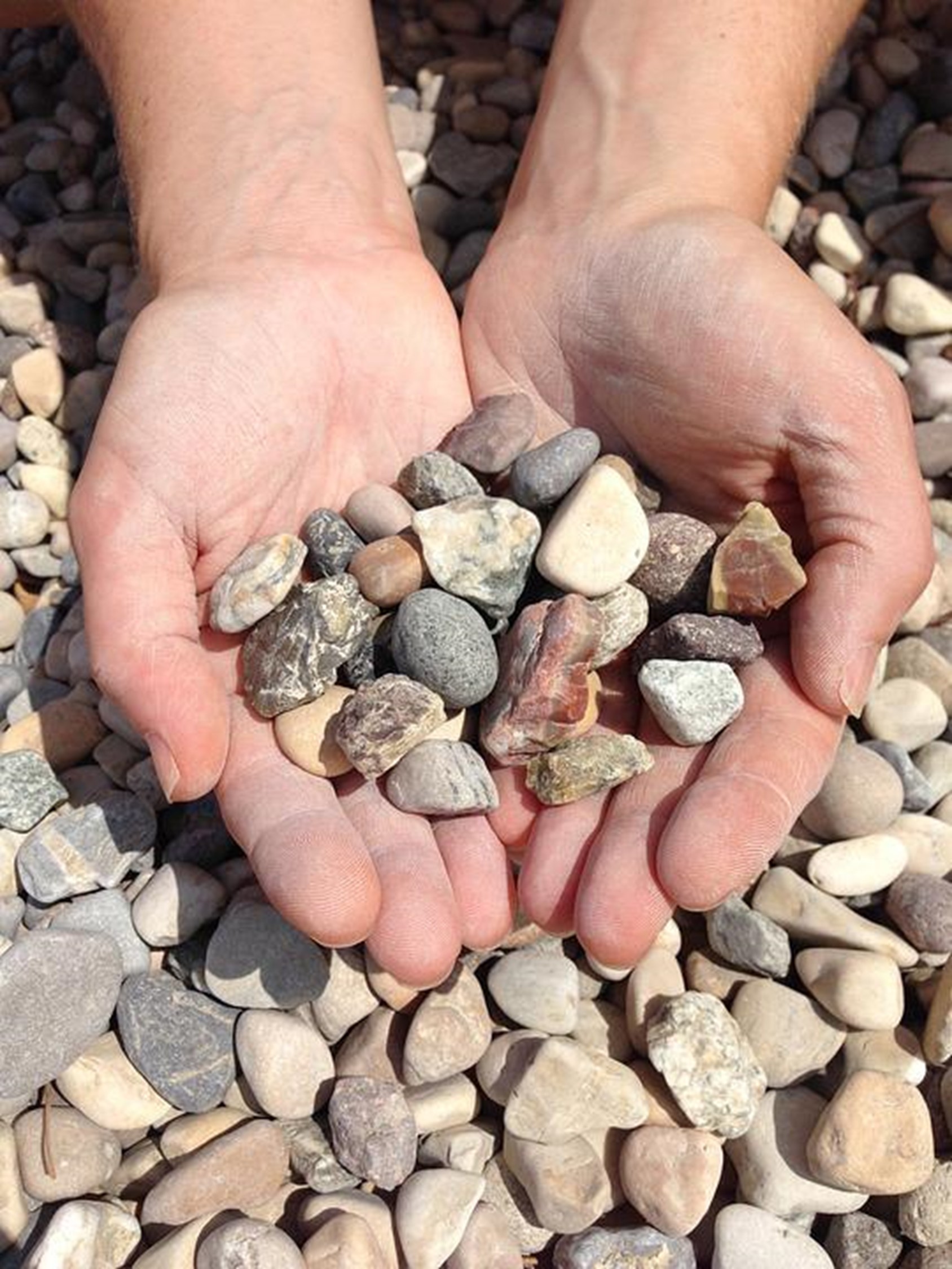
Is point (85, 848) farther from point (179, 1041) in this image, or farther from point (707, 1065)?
point (707, 1065)

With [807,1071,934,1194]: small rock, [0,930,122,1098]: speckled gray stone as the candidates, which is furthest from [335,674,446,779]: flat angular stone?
[807,1071,934,1194]: small rock

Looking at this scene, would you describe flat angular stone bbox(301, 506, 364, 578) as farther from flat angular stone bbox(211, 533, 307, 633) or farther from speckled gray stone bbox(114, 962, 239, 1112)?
speckled gray stone bbox(114, 962, 239, 1112)

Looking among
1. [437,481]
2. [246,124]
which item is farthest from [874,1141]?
[246,124]

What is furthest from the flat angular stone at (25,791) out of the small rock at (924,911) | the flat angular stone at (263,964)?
Result: the small rock at (924,911)

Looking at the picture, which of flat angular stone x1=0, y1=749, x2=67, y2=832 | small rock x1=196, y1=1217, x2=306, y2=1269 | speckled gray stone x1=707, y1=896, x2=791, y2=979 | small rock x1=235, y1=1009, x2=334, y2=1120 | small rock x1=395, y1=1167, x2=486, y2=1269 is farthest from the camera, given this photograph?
flat angular stone x1=0, y1=749, x2=67, y2=832

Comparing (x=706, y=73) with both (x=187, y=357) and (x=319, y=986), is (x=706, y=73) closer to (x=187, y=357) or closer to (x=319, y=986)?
(x=187, y=357)

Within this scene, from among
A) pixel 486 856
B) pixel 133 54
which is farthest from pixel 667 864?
pixel 133 54

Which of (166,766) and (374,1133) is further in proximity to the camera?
(374,1133)
